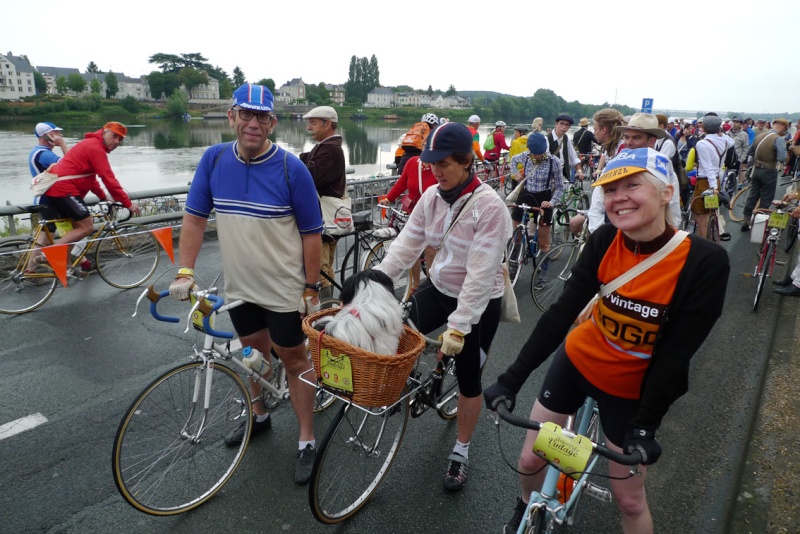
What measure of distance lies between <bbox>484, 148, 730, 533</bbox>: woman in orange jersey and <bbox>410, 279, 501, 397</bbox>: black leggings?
63 cm

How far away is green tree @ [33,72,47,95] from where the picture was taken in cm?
10381

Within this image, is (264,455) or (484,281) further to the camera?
(264,455)

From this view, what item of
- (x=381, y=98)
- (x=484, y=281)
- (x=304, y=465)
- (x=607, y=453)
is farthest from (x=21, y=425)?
(x=381, y=98)

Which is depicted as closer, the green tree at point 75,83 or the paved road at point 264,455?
the paved road at point 264,455

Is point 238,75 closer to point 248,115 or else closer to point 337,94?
point 337,94

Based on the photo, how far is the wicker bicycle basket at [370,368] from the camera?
82.3 inches

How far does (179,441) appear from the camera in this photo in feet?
9.55

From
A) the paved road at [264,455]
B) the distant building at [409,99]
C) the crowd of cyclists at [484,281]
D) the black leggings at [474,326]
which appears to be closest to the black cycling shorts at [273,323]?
the crowd of cyclists at [484,281]

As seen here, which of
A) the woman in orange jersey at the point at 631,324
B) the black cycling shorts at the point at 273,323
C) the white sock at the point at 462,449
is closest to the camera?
the woman in orange jersey at the point at 631,324

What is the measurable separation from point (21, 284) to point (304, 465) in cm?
449

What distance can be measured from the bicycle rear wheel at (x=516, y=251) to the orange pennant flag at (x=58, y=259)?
206 inches

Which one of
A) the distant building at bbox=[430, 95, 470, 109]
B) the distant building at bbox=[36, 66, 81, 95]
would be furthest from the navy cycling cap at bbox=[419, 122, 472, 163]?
the distant building at bbox=[430, 95, 470, 109]

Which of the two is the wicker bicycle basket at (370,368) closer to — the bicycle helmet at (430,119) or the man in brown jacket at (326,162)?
the man in brown jacket at (326,162)

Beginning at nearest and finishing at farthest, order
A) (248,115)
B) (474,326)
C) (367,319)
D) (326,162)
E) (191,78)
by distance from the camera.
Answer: (367,319) < (248,115) < (474,326) < (326,162) < (191,78)
